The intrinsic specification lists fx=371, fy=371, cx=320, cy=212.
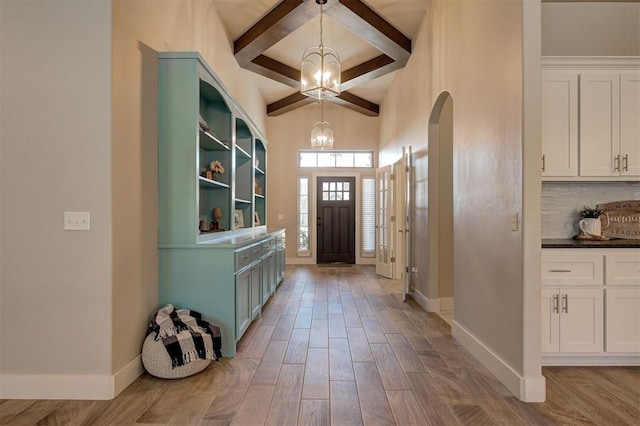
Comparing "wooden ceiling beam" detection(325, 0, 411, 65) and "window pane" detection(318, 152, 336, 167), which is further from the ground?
"wooden ceiling beam" detection(325, 0, 411, 65)

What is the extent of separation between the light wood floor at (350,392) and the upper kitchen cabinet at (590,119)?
1500 millimetres

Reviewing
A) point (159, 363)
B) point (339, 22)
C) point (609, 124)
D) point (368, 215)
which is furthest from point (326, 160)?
point (159, 363)

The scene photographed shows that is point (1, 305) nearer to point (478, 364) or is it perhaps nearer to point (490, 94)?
point (478, 364)

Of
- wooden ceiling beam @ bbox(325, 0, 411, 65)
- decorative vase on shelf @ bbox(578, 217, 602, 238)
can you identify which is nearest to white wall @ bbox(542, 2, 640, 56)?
decorative vase on shelf @ bbox(578, 217, 602, 238)

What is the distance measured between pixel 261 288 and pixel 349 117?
5.47 metres

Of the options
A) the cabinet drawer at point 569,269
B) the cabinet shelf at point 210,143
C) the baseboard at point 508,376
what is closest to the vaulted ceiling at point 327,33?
the cabinet shelf at point 210,143

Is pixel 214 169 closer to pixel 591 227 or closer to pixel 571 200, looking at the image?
pixel 571 200

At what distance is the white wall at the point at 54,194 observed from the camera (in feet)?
7.55

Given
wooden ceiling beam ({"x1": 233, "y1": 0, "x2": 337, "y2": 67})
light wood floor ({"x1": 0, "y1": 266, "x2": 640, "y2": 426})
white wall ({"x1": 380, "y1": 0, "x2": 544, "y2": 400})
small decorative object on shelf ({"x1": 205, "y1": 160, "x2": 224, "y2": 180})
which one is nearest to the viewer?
light wood floor ({"x1": 0, "y1": 266, "x2": 640, "y2": 426})

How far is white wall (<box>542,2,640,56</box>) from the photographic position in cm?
295

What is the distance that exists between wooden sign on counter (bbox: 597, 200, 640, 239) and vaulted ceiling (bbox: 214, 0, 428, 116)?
9.92 feet

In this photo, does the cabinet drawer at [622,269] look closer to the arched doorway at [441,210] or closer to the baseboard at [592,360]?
the baseboard at [592,360]

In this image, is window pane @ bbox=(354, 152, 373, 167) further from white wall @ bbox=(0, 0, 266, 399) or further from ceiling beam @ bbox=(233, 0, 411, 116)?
white wall @ bbox=(0, 0, 266, 399)

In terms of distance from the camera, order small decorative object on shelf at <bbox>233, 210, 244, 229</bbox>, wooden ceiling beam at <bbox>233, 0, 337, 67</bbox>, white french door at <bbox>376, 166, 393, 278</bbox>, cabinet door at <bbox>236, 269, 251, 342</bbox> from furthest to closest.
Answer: white french door at <bbox>376, 166, 393, 278</bbox> < small decorative object on shelf at <bbox>233, 210, 244, 229</bbox> < wooden ceiling beam at <bbox>233, 0, 337, 67</bbox> < cabinet door at <bbox>236, 269, 251, 342</bbox>
